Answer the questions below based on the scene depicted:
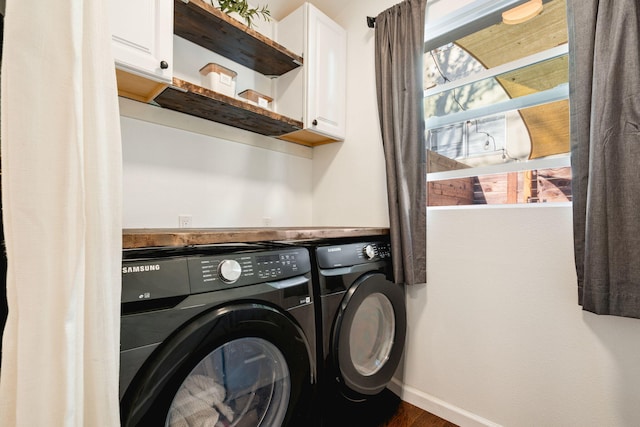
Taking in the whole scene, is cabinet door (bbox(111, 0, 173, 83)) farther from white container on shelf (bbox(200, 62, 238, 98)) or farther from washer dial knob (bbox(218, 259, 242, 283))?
washer dial knob (bbox(218, 259, 242, 283))

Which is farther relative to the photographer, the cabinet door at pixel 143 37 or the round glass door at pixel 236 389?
the cabinet door at pixel 143 37

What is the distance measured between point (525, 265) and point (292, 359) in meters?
1.10

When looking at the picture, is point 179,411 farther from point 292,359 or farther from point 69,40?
point 69,40

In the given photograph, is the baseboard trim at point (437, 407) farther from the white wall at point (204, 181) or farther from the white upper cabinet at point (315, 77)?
the white upper cabinet at point (315, 77)

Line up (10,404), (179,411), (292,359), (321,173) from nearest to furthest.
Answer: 1. (10,404)
2. (179,411)
3. (292,359)
4. (321,173)

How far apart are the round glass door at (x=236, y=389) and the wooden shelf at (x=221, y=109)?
3.52ft

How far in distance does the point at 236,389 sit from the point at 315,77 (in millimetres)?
1672

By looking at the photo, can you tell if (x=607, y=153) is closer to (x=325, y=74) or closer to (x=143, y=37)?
(x=325, y=74)

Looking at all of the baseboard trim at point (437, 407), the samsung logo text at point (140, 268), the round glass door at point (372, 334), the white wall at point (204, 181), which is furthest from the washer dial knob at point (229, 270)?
the baseboard trim at point (437, 407)

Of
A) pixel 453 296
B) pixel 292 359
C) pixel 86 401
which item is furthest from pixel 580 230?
pixel 86 401

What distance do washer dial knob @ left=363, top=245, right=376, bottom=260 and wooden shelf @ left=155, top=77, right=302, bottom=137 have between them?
2.79 ft

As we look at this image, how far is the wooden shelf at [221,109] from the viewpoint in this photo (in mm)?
1289

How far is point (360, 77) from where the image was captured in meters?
1.92

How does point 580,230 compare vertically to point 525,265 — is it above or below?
above
